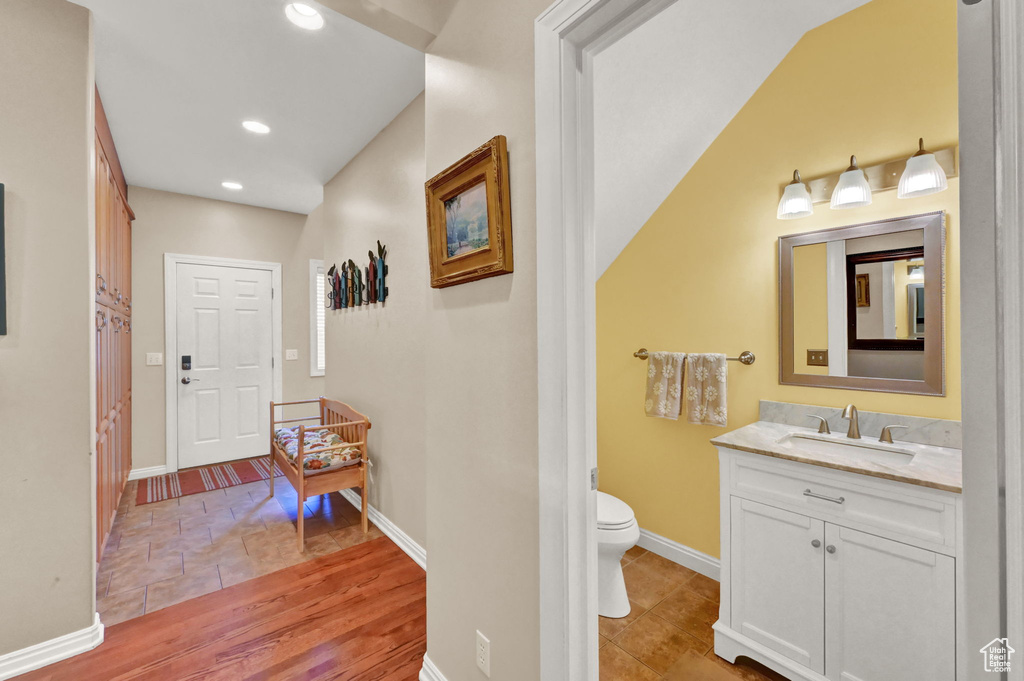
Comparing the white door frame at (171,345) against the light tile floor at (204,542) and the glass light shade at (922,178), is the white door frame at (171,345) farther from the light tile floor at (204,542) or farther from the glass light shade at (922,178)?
the glass light shade at (922,178)

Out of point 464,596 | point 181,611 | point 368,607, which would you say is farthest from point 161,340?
point 464,596

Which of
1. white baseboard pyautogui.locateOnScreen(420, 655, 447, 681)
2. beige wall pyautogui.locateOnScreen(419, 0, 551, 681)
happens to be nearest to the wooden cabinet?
white baseboard pyautogui.locateOnScreen(420, 655, 447, 681)

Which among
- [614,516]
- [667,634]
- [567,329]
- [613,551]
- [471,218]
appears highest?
[471,218]

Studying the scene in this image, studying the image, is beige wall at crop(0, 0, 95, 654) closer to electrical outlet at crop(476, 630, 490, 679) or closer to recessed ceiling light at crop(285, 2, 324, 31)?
recessed ceiling light at crop(285, 2, 324, 31)

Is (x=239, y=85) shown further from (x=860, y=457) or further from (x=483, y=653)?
(x=860, y=457)

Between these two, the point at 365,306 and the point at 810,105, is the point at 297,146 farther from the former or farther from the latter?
the point at 810,105

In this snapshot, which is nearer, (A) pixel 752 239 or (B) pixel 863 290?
(B) pixel 863 290

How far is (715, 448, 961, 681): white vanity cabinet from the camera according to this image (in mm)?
1303

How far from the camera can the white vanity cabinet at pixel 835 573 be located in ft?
4.27

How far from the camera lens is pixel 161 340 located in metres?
4.04

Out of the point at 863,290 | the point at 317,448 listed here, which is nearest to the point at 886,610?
the point at 863,290

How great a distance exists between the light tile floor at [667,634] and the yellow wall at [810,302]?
3.94 feet

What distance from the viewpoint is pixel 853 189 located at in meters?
1.76

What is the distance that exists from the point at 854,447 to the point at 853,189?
3.31 feet
